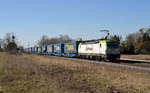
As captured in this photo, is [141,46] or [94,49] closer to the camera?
[94,49]

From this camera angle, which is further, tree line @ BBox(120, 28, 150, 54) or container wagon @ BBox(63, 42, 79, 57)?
tree line @ BBox(120, 28, 150, 54)

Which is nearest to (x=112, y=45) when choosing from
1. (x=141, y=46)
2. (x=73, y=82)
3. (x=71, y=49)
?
(x=71, y=49)

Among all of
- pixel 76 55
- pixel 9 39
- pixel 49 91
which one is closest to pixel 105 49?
pixel 76 55

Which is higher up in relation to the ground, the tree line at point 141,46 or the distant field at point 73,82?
the tree line at point 141,46

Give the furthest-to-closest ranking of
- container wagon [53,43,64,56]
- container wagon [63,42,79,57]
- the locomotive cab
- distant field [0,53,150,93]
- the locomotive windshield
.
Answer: container wagon [53,43,64,56] < container wagon [63,42,79,57] < the locomotive windshield < the locomotive cab < distant field [0,53,150,93]

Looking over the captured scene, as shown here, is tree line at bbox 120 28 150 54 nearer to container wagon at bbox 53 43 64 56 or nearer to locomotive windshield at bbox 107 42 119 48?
container wagon at bbox 53 43 64 56

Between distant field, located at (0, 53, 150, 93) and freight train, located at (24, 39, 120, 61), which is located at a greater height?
freight train, located at (24, 39, 120, 61)

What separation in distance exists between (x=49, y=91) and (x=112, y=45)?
73.3 feet

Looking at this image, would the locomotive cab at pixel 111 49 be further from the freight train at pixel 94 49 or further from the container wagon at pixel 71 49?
the container wagon at pixel 71 49

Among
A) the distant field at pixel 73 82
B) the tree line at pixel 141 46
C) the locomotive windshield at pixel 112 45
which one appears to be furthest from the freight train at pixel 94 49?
the tree line at pixel 141 46

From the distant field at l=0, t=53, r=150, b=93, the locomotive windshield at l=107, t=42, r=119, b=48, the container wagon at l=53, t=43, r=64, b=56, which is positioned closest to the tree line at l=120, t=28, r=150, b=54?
the container wagon at l=53, t=43, r=64, b=56

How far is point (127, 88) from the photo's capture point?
10773 millimetres

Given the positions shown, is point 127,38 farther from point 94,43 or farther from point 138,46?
point 94,43

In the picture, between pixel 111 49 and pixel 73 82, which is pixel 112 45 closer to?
pixel 111 49
